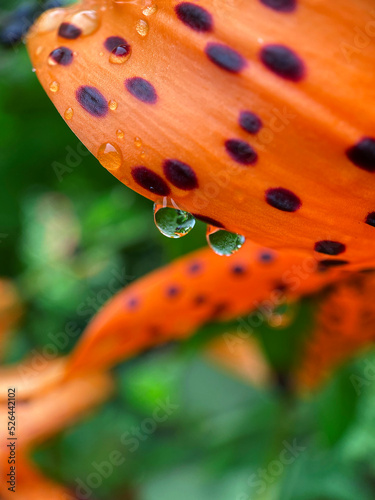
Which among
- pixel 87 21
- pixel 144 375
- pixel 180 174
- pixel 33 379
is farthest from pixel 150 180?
pixel 144 375

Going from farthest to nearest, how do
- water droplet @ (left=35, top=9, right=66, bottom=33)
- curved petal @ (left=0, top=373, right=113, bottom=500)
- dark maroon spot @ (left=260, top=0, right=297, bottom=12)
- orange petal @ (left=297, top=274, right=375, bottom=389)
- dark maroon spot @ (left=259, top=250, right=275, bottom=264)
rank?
curved petal @ (left=0, top=373, right=113, bottom=500)
orange petal @ (left=297, top=274, right=375, bottom=389)
dark maroon spot @ (left=259, top=250, right=275, bottom=264)
water droplet @ (left=35, top=9, right=66, bottom=33)
dark maroon spot @ (left=260, top=0, right=297, bottom=12)

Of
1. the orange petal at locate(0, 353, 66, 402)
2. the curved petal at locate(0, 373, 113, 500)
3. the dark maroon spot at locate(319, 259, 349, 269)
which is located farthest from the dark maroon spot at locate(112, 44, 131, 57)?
the curved petal at locate(0, 373, 113, 500)

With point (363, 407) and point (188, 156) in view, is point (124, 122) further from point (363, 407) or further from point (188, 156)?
point (363, 407)

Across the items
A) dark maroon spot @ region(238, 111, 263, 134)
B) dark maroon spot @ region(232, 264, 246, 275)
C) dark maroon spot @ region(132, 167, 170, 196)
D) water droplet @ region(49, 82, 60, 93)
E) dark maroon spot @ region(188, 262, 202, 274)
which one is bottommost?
dark maroon spot @ region(188, 262, 202, 274)

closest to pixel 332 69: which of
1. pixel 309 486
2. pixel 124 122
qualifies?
pixel 124 122

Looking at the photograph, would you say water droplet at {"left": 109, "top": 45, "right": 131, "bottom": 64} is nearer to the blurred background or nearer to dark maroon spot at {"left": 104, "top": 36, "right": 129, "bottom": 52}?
dark maroon spot at {"left": 104, "top": 36, "right": 129, "bottom": 52}

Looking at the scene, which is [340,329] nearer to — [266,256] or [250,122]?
[266,256]

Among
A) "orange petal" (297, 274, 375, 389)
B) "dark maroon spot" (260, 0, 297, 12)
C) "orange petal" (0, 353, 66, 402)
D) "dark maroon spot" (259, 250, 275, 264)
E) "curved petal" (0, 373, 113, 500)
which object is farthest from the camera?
"curved petal" (0, 373, 113, 500)
